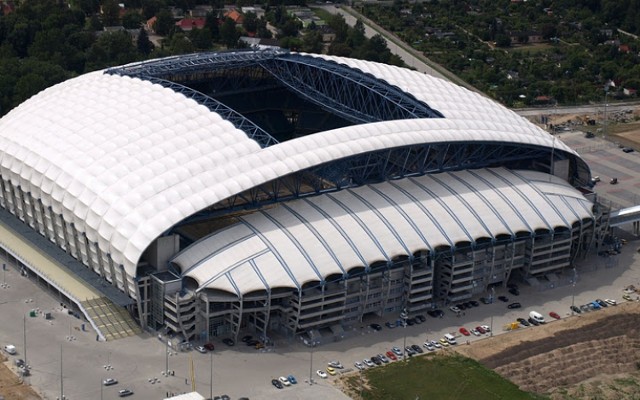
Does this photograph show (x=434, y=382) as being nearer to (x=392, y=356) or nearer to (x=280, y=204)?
(x=392, y=356)

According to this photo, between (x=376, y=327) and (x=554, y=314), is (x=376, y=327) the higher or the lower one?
the lower one

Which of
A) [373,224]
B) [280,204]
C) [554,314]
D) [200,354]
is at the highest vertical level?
[280,204]

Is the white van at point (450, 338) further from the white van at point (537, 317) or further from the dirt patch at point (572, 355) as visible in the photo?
the white van at point (537, 317)

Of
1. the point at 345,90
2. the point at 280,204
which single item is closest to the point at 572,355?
the point at 280,204

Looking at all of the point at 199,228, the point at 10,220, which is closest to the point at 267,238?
the point at 199,228

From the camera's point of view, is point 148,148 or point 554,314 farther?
point 148,148

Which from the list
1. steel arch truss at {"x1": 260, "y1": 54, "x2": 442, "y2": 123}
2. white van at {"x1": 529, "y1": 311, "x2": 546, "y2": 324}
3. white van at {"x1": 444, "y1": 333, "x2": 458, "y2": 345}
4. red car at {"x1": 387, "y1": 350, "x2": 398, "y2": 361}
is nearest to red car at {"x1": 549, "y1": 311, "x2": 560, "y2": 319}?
white van at {"x1": 529, "y1": 311, "x2": 546, "y2": 324}
